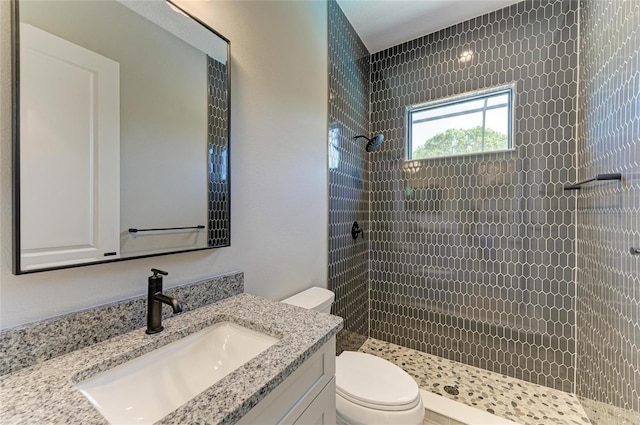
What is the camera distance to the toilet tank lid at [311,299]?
4.52ft

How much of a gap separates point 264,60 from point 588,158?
2.05 meters

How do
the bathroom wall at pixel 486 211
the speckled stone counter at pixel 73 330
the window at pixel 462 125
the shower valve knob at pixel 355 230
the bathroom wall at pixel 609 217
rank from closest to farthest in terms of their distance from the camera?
1. the speckled stone counter at pixel 73 330
2. the bathroom wall at pixel 609 217
3. the bathroom wall at pixel 486 211
4. the window at pixel 462 125
5. the shower valve knob at pixel 355 230

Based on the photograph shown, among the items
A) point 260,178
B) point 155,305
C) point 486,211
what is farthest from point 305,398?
point 486,211

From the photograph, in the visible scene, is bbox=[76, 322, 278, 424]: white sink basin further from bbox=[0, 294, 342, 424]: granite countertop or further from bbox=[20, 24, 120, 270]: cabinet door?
bbox=[20, 24, 120, 270]: cabinet door

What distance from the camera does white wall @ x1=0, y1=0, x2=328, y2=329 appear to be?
0.63 metres

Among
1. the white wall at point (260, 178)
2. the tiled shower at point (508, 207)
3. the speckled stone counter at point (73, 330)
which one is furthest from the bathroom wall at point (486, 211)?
the speckled stone counter at point (73, 330)

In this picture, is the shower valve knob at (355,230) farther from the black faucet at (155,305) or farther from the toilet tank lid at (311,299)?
the black faucet at (155,305)

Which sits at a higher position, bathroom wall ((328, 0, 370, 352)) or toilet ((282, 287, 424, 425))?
bathroom wall ((328, 0, 370, 352))

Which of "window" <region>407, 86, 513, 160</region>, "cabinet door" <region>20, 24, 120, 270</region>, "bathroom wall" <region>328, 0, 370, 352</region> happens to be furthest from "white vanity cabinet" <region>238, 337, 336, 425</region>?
"window" <region>407, 86, 513, 160</region>

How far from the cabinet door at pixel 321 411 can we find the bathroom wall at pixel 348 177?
3.23 feet

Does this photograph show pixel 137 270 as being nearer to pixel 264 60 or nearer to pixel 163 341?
pixel 163 341

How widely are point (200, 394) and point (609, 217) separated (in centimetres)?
199

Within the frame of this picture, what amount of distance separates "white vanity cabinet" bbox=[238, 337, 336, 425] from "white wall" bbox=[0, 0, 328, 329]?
1.80ft

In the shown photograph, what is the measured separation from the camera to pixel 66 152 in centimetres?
68
